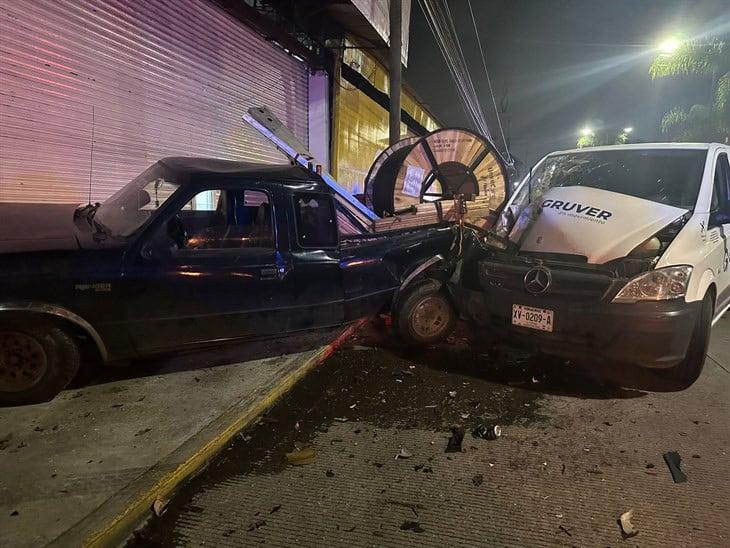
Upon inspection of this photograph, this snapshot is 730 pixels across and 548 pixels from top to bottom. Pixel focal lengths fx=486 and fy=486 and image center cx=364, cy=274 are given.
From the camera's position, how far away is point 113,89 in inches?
250

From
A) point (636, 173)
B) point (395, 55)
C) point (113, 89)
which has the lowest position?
point (636, 173)

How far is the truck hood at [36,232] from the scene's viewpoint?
332 centimetres

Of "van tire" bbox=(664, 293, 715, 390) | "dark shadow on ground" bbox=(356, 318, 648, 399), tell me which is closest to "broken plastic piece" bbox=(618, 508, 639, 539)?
"dark shadow on ground" bbox=(356, 318, 648, 399)

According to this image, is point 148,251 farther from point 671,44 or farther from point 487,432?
point 671,44

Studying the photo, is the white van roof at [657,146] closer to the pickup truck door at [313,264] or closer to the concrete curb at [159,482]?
the pickup truck door at [313,264]

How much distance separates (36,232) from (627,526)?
4.24m

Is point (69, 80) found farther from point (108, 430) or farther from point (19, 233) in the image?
point (108, 430)

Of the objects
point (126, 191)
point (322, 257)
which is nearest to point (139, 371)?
point (126, 191)

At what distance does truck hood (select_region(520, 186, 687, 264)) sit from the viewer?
12.5 feet

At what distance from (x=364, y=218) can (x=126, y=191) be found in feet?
7.31

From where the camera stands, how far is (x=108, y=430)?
321cm

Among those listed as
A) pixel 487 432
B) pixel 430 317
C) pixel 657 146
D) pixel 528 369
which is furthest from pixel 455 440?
pixel 657 146

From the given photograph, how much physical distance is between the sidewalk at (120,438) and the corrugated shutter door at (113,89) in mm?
2984

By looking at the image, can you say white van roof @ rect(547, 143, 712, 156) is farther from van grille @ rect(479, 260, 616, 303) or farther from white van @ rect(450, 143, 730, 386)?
van grille @ rect(479, 260, 616, 303)
